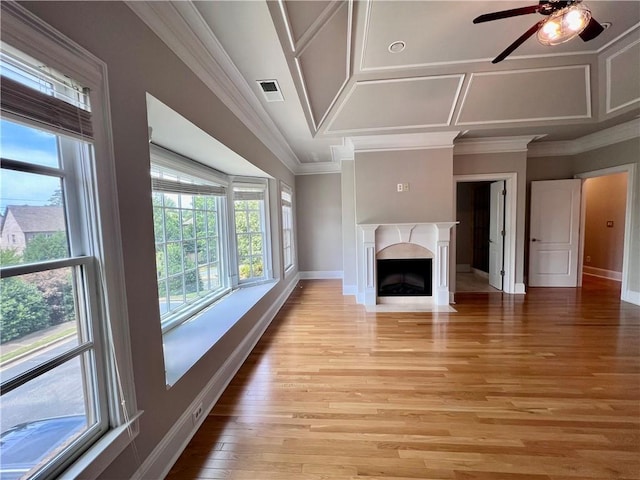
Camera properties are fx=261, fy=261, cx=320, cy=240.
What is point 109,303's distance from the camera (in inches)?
42.3

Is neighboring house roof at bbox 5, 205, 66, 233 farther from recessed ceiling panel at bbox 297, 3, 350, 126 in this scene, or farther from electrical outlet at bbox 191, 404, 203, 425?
recessed ceiling panel at bbox 297, 3, 350, 126

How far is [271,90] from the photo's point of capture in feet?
7.73

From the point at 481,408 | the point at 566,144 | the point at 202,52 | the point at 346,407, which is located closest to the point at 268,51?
the point at 202,52

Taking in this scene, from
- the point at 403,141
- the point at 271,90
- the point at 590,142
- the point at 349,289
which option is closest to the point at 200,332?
the point at 271,90

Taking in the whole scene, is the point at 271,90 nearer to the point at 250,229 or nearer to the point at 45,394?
the point at 250,229

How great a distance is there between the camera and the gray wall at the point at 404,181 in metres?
3.91

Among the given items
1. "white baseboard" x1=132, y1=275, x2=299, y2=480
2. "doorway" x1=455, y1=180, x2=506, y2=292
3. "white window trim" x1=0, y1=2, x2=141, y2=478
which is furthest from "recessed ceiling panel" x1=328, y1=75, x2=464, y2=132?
"white baseboard" x1=132, y1=275, x2=299, y2=480

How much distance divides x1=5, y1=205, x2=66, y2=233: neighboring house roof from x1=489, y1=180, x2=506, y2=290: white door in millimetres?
5480

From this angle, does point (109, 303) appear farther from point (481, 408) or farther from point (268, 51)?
point (481, 408)

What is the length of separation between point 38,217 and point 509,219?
549 centimetres

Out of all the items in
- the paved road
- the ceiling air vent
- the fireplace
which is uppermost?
the ceiling air vent

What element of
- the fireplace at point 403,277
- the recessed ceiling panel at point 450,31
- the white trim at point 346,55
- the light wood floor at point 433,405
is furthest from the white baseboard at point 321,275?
the recessed ceiling panel at point 450,31

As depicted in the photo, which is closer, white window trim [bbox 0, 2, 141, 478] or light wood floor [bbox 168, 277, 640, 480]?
white window trim [bbox 0, 2, 141, 478]

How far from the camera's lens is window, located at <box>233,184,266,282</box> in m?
3.61
